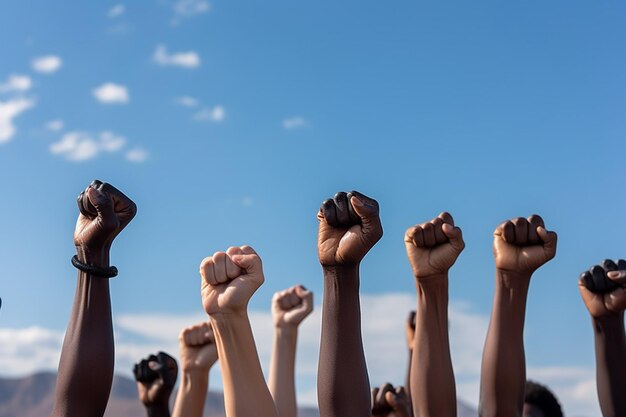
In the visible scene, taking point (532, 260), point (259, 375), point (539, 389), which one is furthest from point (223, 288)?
point (539, 389)

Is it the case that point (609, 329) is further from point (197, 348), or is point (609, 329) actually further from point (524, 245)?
point (197, 348)

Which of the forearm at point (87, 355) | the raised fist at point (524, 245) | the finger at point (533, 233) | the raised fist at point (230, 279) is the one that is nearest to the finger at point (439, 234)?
the raised fist at point (524, 245)

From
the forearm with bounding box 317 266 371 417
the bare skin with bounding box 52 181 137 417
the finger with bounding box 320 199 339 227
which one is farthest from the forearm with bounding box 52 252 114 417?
the finger with bounding box 320 199 339 227

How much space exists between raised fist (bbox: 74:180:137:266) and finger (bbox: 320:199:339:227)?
974mm

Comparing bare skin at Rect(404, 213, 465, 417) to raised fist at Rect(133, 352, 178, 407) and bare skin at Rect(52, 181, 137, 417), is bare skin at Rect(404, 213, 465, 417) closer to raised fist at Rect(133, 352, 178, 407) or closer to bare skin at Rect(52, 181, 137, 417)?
bare skin at Rect(52, 181, 137, 417)

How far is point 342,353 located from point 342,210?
27.8 inches

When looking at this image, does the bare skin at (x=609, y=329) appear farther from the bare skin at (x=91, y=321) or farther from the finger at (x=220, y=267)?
the bare skin at (x=91, y=321)

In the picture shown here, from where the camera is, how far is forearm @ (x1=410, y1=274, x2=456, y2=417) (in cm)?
460

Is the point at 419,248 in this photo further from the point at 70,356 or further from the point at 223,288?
the point at 70,356

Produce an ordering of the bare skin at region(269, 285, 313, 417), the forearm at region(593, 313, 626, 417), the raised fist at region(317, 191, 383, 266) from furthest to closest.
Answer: the bare skin at region(269, 285, 313, 417) < the forearm at region(593, 313, 626, 417) < the raised fist at region(317, 191, 383, 266)

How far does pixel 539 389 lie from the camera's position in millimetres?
6137

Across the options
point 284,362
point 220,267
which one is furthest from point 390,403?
point 220,267

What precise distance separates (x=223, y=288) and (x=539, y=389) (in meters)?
3.12

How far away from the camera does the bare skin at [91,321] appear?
4.04 meters
